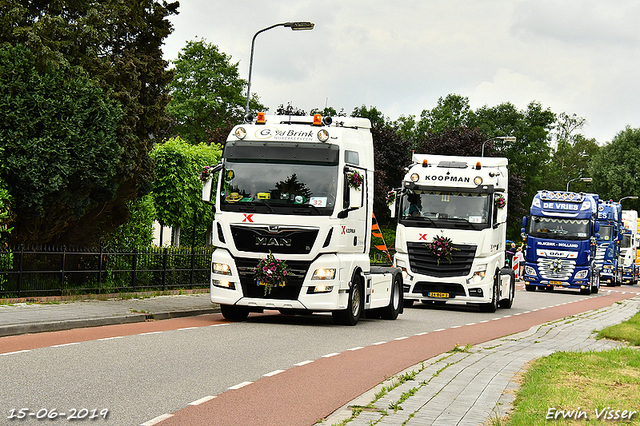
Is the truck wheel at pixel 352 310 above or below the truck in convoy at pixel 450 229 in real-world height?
below

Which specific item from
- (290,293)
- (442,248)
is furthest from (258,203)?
(442,248)

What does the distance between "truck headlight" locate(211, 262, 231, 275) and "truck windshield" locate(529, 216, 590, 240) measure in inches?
944

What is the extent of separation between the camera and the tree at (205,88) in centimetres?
6538

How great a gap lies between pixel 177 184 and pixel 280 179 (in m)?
15.6

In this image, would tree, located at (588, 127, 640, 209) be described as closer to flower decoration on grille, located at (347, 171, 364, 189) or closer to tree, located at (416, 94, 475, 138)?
tree, located at (416, 94, 475, 138)

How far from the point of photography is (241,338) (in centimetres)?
1355

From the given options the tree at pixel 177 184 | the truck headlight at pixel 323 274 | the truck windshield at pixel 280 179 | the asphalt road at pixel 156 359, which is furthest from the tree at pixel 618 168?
the truck headlight at pixel 323 274

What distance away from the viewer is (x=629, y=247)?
182ft

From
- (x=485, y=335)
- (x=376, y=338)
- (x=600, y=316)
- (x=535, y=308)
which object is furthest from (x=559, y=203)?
(x=376, y=338)

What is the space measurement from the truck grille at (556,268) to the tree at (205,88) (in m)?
33.1

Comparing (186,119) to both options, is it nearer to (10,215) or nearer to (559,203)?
(559,203)

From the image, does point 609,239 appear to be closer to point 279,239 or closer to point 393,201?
point 393,201

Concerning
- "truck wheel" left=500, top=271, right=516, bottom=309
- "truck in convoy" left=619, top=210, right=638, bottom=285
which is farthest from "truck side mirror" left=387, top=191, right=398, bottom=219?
"truck in convoy" left=619, top=210, right=638, bottom=285

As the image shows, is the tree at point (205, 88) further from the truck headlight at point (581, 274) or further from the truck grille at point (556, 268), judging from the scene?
the truck headlight at point (581, 274)
